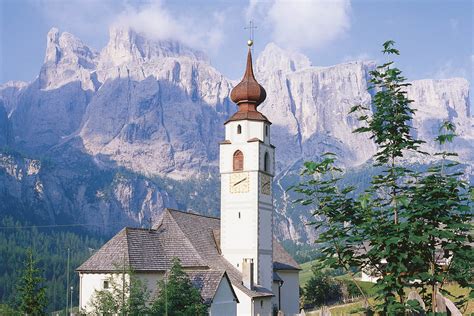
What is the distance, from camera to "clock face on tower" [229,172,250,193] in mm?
45031

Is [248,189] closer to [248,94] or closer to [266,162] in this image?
[266,162]

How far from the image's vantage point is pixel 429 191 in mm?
9773

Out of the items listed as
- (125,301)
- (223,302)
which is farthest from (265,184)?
(125,301)

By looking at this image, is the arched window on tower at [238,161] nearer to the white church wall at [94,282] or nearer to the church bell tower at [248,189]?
the church bell tower at [248,189]

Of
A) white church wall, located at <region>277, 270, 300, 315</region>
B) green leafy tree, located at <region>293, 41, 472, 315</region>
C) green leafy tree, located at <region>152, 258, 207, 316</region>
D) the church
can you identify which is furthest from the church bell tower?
green leafy tree, located at <region>293, 41, 472, 315</region>

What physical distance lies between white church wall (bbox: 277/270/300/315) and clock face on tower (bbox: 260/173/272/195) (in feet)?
27.8

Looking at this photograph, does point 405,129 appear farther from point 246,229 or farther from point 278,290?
A: point 278,290

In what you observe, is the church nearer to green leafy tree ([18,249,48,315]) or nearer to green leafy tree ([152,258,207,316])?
green leafy tree ([152,258,207,316])

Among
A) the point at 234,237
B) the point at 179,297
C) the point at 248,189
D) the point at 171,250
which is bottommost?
the point at 179,297

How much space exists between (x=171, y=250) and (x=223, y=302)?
6.82 metres

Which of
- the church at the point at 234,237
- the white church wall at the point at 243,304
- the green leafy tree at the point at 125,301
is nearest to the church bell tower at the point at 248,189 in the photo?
the church at the point at 234,237

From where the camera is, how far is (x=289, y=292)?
5222cm

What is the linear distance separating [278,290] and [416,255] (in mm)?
41259

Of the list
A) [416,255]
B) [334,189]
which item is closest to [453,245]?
[416,255]
